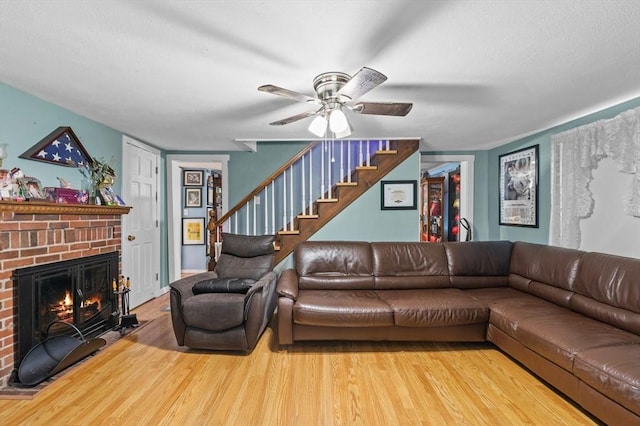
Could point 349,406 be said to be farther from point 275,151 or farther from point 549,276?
point 275,151

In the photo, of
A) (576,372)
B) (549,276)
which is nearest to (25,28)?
(576,372)

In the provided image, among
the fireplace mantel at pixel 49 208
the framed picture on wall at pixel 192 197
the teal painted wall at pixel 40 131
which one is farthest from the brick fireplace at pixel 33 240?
the framed picture on wall at pixel 192 197

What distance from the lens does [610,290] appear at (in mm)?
2393

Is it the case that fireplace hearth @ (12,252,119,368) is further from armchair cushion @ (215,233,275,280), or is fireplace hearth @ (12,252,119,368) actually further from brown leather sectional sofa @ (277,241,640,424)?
brown leather sectional sofa @ (277,241,640,424)

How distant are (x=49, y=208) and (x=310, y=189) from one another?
115 inches

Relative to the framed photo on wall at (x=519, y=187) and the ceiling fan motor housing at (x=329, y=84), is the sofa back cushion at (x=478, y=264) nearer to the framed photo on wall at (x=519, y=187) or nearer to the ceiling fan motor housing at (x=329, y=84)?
the framed photo on wall at (x=519, y=187)

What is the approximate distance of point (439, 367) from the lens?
2525 millimetres

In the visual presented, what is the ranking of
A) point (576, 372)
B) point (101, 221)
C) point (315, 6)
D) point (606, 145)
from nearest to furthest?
1. point (315, 6)
2. point (576, 372)
3. point (606, 145)
4. point (101, 221)

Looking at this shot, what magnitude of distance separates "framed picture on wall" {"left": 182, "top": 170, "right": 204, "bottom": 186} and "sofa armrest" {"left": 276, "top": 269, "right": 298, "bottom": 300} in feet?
12.6

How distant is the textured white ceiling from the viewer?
1.51 metres

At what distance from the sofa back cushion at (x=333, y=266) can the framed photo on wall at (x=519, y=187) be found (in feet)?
7.60

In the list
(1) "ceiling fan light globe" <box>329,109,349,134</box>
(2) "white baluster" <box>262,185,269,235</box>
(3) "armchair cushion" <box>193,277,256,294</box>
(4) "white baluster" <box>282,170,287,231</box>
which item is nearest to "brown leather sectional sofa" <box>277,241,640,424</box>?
(3) "armchair cushion" <box>193,277,256,294</box>

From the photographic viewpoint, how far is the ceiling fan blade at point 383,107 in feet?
7.00

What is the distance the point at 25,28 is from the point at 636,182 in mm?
4561
